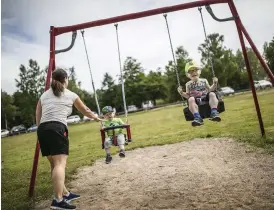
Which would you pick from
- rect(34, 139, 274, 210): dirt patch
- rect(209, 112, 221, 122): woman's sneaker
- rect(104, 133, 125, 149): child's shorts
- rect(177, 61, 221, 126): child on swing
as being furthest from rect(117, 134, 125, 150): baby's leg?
rect(209, 112, 221, 122): woman's sneaker

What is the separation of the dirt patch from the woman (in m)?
0.54

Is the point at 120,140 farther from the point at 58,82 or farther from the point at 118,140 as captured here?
the point at 58,82

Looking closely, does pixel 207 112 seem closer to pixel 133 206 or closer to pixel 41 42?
pixel 133 206

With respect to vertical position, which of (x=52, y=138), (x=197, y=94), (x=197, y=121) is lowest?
(x=197, y=121)

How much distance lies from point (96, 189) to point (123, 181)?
434mm

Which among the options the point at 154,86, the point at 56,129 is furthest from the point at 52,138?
the point at 154,86

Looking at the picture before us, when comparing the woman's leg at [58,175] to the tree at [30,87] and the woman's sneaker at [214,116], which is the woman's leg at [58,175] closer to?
the woman's sneaker at [214,116]

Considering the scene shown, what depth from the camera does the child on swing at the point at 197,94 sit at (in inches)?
185

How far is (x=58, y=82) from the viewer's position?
323 cm

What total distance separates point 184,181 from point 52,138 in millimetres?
1920

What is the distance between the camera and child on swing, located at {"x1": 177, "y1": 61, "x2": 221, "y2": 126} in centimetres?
469

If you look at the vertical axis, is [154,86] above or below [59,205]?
above

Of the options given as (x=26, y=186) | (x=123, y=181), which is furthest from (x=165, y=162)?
(x=26, y=186)

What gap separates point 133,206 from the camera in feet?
10.4
